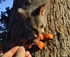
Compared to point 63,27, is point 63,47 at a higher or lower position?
lower

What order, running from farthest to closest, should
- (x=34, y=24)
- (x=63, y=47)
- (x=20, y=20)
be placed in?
(x=34, y=24) < (x=20, y=20) < (x=63, y=47)

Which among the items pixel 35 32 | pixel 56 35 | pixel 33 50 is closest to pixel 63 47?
pixel 56 35

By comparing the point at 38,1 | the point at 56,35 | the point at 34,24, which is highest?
the point at 38,1

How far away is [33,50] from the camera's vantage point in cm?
317

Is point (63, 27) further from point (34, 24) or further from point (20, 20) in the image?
point (34, 24)

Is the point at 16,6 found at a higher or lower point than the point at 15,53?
higher

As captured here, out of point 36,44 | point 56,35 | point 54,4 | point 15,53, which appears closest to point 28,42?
point 36,44

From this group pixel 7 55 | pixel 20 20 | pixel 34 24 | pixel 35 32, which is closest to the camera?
pixel 7 55

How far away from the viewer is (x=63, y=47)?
316 cm

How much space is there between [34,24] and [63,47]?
94 cm

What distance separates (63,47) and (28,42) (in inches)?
16.6

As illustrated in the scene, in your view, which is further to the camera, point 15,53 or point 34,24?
point 34,24

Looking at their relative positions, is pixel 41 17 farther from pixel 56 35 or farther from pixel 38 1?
pixel 56 35

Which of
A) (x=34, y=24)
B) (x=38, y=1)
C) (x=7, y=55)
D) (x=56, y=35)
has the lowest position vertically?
(x=7, y=55)
